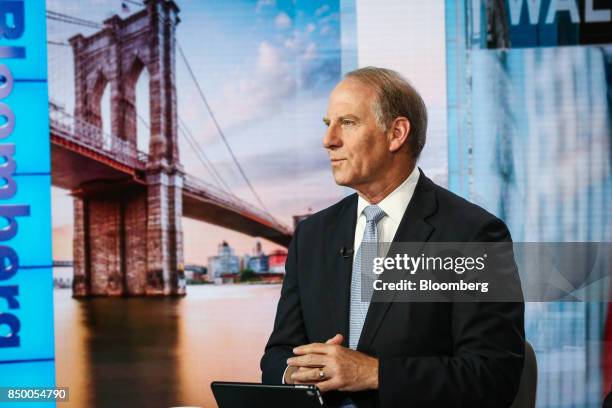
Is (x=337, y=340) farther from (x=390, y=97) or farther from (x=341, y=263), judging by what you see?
(x=390, y=97)

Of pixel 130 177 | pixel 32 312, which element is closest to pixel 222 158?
pixel 130 177

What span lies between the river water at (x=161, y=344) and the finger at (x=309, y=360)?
6.57 ft

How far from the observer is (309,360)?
57.5 inches

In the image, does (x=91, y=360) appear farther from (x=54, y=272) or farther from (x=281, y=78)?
(x=281, y=78)

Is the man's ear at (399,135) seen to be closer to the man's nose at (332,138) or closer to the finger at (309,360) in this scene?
the man's nose at (332,138)

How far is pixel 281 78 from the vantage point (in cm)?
351

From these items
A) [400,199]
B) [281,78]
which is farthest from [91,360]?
[400,199]

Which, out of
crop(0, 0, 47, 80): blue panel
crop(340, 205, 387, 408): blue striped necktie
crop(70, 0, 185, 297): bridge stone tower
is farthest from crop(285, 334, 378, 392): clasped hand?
crop(0, 0, 47, 80): blue panel

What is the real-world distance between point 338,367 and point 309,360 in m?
0.07

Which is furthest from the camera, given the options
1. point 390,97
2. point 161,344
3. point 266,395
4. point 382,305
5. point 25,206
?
point 161,344

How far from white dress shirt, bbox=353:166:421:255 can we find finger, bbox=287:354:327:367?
0.31 meters

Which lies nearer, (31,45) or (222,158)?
(31,45)

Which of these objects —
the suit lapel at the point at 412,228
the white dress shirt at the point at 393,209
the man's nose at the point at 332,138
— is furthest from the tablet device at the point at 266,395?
the man's nose at the point at 332,138

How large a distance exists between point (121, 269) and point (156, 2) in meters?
1.51
